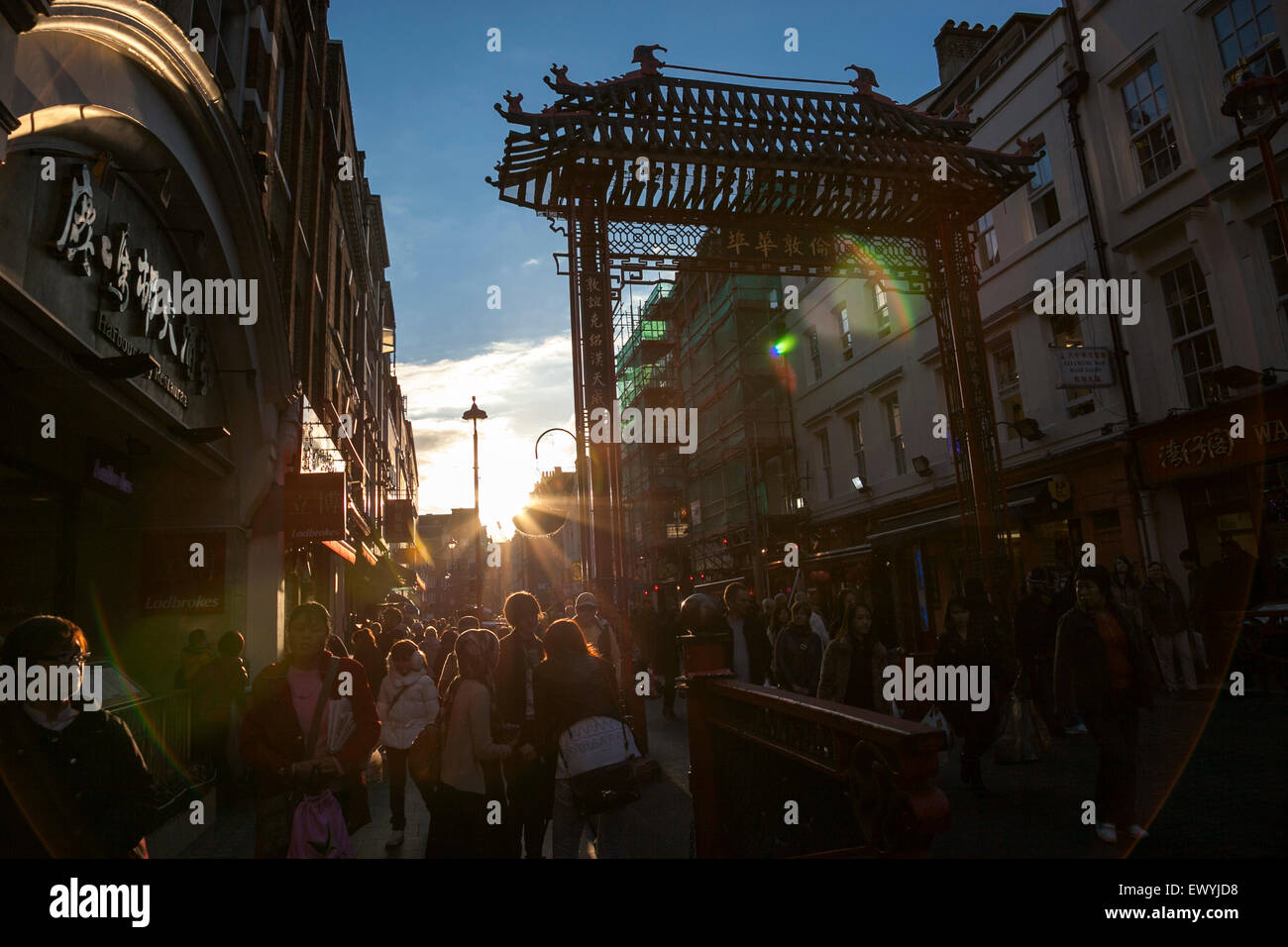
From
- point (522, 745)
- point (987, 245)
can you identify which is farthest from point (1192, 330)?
point (522, 745)

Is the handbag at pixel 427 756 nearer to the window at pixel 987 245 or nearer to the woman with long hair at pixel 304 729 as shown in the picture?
the woman with long hair at pixel 304 729

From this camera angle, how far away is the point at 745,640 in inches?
354

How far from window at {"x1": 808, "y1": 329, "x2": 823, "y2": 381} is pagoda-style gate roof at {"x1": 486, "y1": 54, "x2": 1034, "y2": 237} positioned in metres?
11.4

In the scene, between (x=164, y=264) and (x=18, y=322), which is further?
(x=164, y=264)

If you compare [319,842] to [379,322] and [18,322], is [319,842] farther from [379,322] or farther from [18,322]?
[379,322]

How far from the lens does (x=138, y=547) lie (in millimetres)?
9977

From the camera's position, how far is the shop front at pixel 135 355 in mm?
5414

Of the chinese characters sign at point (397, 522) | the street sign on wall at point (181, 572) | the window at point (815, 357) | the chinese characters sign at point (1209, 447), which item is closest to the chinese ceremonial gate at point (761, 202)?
the chinese characters sign at point (1209, 447)

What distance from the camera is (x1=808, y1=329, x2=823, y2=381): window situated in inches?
969

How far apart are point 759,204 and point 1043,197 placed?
8014mm

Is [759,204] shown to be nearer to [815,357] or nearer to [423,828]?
[423,828]
